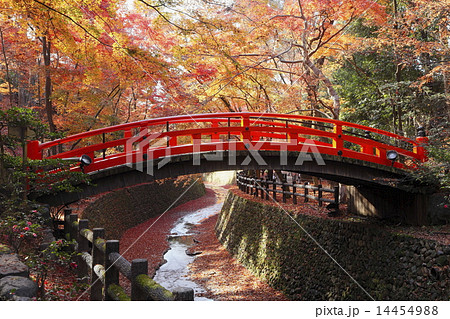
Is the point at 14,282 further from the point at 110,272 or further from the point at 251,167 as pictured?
the point at 251,167

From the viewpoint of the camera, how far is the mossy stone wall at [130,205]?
1495cm

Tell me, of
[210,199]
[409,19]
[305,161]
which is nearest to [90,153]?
[305,161]

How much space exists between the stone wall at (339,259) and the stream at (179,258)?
7.24ft

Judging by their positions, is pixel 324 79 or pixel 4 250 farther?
pixel 324 79

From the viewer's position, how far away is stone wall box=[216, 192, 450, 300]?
735 centimetres

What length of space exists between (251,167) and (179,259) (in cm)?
731

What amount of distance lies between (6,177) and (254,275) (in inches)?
327

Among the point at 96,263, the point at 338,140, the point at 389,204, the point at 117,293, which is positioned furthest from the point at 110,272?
the point at 389,204

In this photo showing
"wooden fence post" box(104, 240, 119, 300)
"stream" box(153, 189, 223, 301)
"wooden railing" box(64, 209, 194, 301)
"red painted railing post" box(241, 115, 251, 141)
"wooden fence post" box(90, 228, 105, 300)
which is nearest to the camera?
"wooden railing" box(64, 209, 194, 301)

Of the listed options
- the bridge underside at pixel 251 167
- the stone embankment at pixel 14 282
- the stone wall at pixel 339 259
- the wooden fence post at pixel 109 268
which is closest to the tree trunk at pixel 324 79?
the bridge underside at pixel 251 167

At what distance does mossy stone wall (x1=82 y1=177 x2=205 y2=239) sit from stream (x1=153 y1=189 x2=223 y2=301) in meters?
2.00

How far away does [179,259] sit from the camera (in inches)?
550

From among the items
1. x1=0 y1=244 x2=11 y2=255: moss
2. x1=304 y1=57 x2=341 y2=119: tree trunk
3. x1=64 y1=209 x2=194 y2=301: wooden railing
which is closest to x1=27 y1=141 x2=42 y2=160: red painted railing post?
x1=64 y1=209 x2=194 y2=301: wooden railing

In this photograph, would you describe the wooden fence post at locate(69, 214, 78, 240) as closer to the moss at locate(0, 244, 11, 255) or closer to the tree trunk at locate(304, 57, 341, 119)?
the moss at locate(0, 244, 11, 255)
